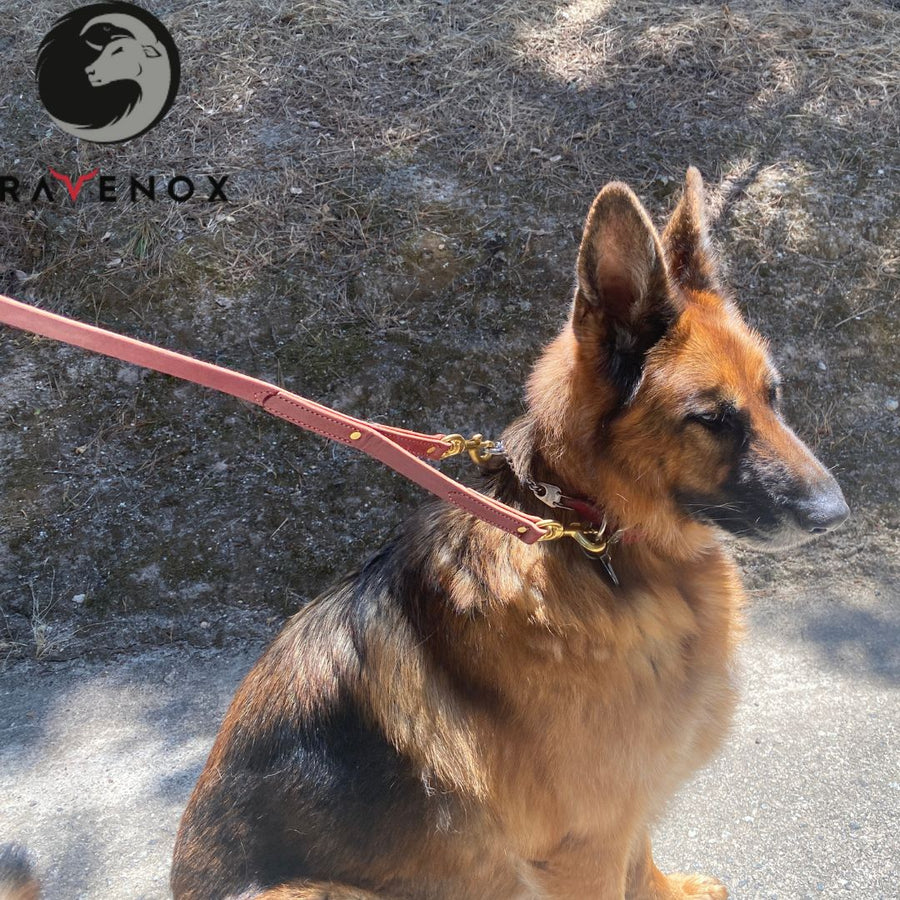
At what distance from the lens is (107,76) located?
5031mm

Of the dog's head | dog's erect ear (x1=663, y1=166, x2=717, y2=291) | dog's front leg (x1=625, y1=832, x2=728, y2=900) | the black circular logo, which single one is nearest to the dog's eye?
the dog's head

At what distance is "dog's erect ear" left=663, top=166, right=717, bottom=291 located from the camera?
2.29 m

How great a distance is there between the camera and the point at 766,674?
3.65 metres

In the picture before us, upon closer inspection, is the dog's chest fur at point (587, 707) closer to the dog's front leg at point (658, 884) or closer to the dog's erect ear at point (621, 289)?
the dog's front leg at point (658, 884)

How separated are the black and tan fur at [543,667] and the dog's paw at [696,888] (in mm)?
659

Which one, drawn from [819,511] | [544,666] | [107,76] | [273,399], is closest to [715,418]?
[819,511]

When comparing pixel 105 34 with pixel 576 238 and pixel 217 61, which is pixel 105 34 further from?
pixel 576 238

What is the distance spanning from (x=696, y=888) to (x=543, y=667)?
132cm

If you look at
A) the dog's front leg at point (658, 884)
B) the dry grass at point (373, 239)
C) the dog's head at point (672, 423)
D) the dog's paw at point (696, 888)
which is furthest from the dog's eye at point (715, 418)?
the dry grass at point (373, 239)

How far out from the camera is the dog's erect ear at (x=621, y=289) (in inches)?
72.9

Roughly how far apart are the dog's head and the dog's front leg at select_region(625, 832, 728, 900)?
1176 mm

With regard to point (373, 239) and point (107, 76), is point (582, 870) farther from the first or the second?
point (107, 76)

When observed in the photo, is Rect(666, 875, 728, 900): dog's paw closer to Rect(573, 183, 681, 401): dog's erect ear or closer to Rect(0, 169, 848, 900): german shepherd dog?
Rect(0, 169, 848, 900): german shepherd dog

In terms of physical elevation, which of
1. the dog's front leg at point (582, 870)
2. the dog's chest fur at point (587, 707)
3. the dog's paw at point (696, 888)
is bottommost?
the dog's paw at point (696, 888)
